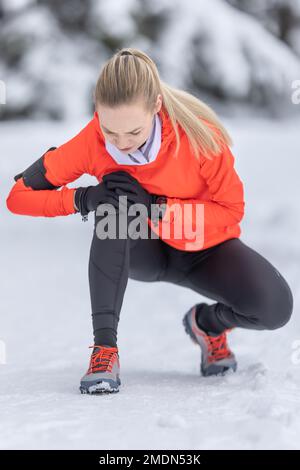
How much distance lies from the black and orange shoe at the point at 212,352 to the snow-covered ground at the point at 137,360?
8 centimetres

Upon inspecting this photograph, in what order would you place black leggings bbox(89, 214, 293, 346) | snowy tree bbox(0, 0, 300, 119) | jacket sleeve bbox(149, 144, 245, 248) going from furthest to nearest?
1. snowy tree bbox(0, 0, 300, 119)
2. jacket sleeve bbox(149, 144, 245, 248)
3. black leggings bbox(89, 214, 293, 346)

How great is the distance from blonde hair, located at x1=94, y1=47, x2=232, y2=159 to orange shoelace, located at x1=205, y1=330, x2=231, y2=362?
646 mm

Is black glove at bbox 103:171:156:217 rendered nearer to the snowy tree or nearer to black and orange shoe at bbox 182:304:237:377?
black and orange shoe at bbox 182:304:237:377

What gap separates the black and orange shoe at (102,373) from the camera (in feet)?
6.56

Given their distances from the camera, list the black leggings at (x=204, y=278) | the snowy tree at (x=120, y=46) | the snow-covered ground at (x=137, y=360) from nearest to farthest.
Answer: the snow-covered ground at (x=137, y=360), the black leggings at (x=204, y=278), the snowy tree at (x=120, y=46)

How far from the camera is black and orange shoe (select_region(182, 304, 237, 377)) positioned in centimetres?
246

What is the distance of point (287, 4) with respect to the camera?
9867 millimetres

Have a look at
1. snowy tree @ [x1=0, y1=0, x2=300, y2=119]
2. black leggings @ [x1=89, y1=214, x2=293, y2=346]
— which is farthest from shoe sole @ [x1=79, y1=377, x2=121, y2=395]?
snowy tree @ [x1=0, y1=0, x2=300, y2=119]

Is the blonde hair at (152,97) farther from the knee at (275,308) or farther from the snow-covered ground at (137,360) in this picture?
the snow-covered ground at (137,360)

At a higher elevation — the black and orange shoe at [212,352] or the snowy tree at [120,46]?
the snowy tree at [120,46]

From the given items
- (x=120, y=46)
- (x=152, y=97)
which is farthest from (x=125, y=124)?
(x=120, y=46)

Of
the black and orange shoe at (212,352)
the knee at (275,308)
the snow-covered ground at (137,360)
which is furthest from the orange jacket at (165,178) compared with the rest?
the snow-covered ground at (137,360)
